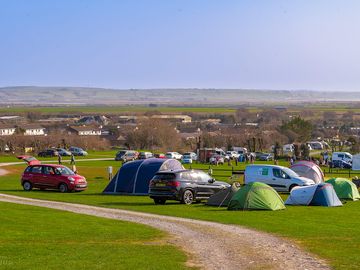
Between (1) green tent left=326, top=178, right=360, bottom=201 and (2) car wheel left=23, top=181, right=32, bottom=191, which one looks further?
(2) car wheel left=23, top=181, right=32, bottom=191

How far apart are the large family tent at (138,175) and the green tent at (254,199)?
9025mm

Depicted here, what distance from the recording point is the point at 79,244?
18.4 m

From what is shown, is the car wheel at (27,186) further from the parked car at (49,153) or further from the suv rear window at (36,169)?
the parked car at (49,153)

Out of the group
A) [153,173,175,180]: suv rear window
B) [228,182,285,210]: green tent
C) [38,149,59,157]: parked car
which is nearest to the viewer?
[228,182,285,210]: green tent

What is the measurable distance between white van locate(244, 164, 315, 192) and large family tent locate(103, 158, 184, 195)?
428 cm

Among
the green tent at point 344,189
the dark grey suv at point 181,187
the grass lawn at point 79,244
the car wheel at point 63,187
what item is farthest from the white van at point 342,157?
the grass lawn at point 79,244

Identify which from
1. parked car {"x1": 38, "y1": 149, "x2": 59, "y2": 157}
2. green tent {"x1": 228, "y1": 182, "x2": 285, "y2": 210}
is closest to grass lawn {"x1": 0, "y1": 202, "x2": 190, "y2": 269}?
green tent {"x1": 228, "y1": 182, "x2": 285, "y2": 210}

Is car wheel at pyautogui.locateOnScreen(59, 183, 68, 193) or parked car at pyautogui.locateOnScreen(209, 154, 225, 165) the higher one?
car wheel at pyautogui.locateOnScreen(59, 183, 68, 193)

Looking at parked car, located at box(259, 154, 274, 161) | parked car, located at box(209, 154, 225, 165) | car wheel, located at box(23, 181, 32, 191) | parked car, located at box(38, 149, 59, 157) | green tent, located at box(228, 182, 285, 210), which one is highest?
green tent, located at box(228, 182, 285, 210)

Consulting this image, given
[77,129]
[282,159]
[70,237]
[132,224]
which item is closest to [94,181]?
[132,224]

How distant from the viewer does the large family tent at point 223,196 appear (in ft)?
96.1

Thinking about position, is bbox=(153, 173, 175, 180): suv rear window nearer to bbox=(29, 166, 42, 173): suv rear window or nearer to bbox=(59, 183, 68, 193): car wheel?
Result: bbox=(59, 183, 68, 193): car wheel

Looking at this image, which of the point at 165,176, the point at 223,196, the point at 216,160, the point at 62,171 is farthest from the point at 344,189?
the point at 216,160

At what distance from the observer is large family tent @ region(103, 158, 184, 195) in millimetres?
36812
